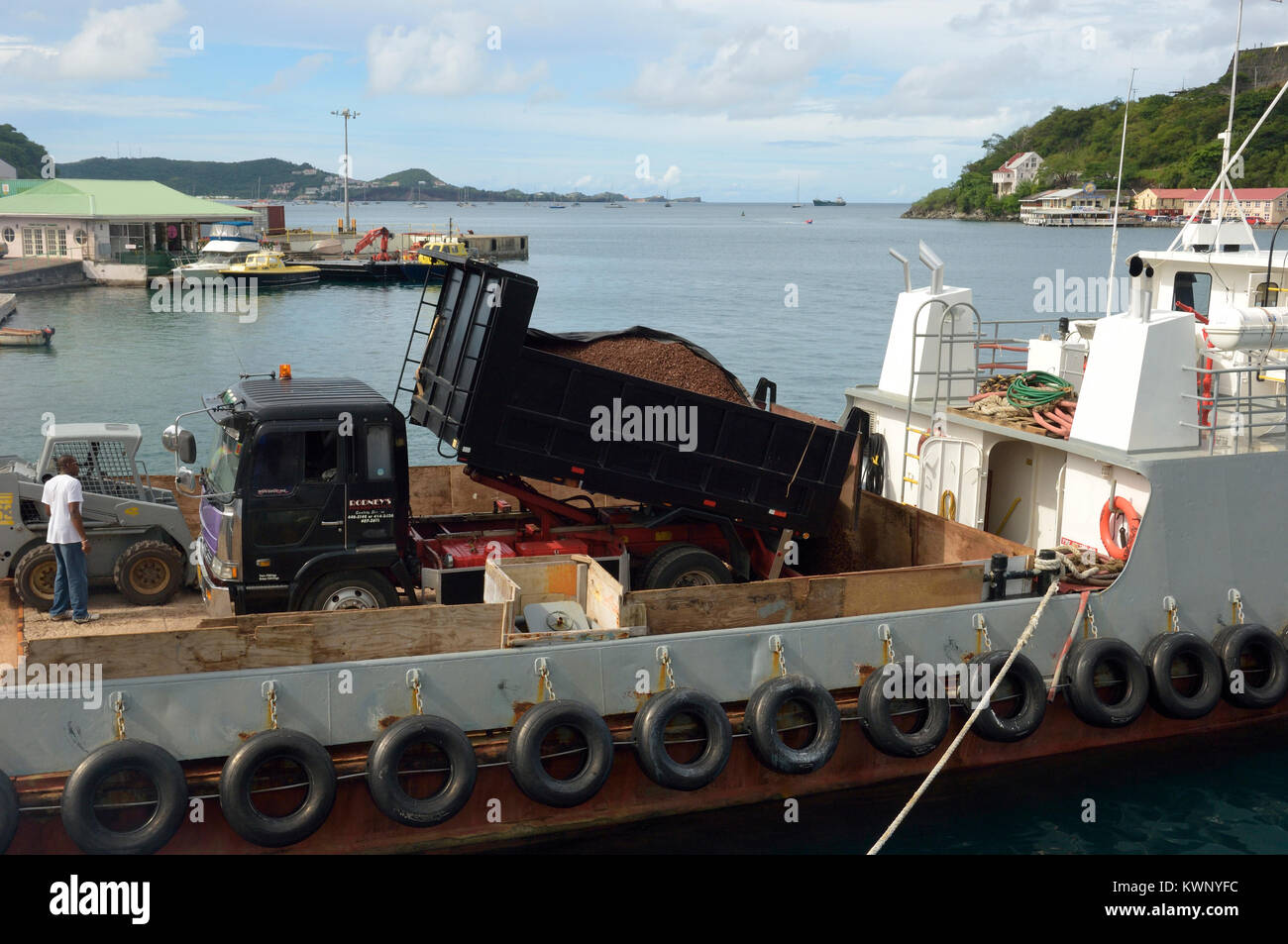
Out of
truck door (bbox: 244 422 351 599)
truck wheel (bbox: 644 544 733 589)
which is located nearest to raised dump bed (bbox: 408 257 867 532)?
truck wheel (bbox: 644 544 733 589)

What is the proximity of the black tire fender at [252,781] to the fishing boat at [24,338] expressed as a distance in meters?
39.8

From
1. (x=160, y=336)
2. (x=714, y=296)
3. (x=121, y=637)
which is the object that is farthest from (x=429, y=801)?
(x=714, y=296)

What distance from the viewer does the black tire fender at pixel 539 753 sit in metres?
8.10

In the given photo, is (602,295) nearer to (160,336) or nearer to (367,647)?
(160,336)

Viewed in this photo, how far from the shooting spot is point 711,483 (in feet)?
33.0

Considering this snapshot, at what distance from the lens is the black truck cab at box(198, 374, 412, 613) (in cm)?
889

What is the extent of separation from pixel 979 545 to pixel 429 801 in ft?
17.7

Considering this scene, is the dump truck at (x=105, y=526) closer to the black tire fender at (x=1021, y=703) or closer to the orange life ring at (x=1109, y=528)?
the black tire fender at (x=1021, y=703)

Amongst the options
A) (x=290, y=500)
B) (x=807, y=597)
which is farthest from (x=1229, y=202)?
(x=290, y=500)


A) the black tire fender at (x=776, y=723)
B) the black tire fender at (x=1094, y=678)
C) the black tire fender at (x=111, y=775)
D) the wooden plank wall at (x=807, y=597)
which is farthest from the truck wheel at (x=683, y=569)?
the black tire fender at (x=111, y=775)

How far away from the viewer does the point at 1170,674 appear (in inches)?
401

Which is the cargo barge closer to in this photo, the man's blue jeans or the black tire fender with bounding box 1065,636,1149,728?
the black tire fender with bounding box 1065,636,1149,728

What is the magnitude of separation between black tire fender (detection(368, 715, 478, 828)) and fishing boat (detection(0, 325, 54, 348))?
3990 centimetres

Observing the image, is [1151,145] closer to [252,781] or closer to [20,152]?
[252,781]
